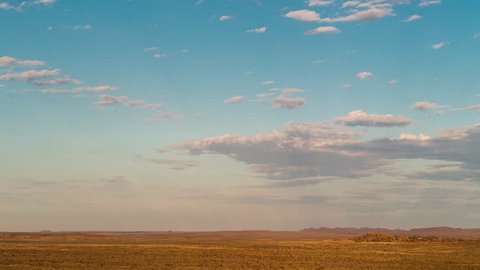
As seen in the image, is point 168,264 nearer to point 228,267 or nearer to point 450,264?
point 228,267

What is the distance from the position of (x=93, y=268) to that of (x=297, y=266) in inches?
645

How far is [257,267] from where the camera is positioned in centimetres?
4569

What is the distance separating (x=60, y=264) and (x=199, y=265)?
11.6 meters

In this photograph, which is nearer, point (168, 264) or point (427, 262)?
point (168, 264)

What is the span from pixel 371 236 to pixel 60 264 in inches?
3239

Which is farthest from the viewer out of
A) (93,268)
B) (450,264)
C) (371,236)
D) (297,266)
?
(371,236)

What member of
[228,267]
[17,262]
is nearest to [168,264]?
[228,267]

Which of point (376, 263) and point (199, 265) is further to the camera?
point (376, 263)

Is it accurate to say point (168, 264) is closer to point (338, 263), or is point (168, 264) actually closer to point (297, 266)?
point (297, 266)

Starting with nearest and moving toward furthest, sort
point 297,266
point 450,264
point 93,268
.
Result: point 93,268 → point 297,266 → point 450,264

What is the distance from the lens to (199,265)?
47.3 m

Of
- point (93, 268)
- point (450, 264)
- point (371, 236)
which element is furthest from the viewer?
point (371, 236)

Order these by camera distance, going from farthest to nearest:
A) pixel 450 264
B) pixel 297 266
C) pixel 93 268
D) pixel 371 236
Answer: pixel 371 236
pixel 450 264
pixel 297 266
pixel 93 268

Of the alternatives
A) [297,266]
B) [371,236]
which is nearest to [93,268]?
[297,266]
